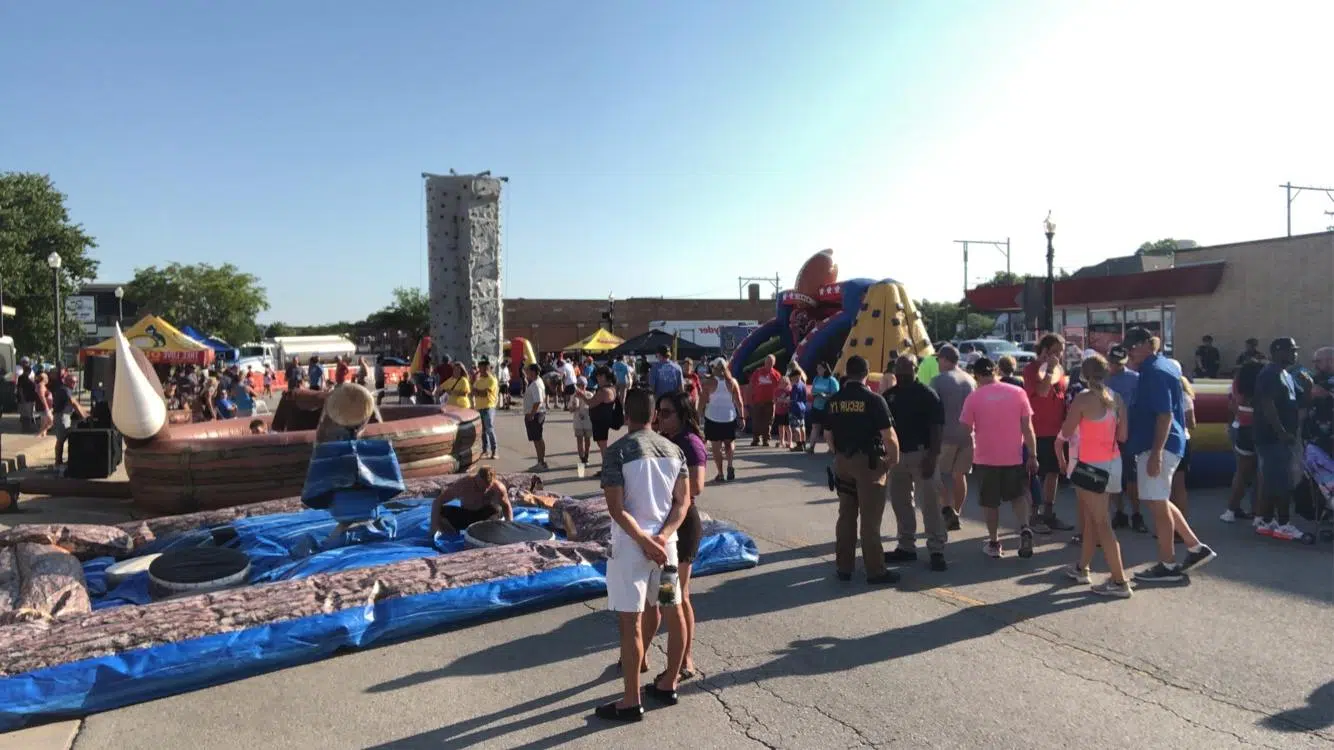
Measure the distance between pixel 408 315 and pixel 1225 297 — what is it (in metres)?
68.8

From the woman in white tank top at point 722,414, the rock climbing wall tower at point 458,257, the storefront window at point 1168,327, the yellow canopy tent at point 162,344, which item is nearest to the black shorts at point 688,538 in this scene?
the woman in white tank top at point 722,414

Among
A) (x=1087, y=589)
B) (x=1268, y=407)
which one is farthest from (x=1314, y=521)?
(x=1087, y=589)

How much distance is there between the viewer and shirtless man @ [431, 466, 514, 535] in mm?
7785

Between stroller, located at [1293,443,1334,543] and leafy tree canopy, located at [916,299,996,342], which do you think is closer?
stroller, located at [1293,443,1334,543]

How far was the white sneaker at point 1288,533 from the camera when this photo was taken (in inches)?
289

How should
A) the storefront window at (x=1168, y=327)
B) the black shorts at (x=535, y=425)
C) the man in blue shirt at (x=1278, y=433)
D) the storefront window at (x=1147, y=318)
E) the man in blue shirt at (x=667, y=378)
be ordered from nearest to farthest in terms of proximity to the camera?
the man in blue shirt at (x=1278, y=433)
the black shorts at (x=535, y=425)
the man in blue shirt at (x=667, y=378)
the storefront window at (x=1168, y=327)
the storefront window at (x=1147, y=318)

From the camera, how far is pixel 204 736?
4227 mm

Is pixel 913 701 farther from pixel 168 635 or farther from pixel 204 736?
pixel 168 635

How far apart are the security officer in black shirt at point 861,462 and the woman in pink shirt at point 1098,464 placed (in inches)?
50.9

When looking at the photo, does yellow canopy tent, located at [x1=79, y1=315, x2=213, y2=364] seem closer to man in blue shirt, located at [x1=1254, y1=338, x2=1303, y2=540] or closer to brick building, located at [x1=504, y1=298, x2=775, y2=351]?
man in blue shirt, located at [x1=1254, y1=338, x2=1303, y2=540]

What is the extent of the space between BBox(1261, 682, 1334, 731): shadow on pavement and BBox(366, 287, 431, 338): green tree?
3086 inches

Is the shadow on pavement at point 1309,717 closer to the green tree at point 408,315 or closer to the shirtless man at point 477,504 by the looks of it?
the shirtless man at point 477,504

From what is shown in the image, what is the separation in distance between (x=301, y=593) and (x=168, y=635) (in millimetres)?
804

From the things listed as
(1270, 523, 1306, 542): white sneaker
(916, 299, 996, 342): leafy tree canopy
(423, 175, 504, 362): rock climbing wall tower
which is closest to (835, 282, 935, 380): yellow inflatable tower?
(1270, 523, 1306, 542): white sneaker
